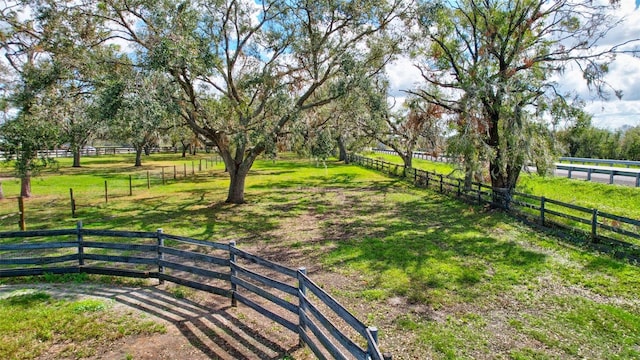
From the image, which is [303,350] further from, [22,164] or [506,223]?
[22,164]

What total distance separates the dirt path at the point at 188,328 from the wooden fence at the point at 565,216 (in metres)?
8.86

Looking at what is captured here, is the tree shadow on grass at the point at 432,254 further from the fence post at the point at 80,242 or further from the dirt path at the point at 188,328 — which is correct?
the fence post at the point at 80,242

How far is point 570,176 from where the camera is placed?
20.9 metres

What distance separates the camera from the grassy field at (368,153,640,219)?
14289 millimetres

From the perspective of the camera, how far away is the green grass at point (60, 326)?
502 cm


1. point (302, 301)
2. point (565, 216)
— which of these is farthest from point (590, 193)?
point (302, 301)

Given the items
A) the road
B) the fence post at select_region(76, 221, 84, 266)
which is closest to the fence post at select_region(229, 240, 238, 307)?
the fence post at select_region(76, 221, 84, 266)

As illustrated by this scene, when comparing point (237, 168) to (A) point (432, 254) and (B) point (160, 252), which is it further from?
(A) point (432, 254)

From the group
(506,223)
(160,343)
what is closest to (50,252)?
(160,343)

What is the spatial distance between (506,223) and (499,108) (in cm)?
447

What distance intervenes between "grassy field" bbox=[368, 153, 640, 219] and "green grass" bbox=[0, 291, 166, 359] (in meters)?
12.3

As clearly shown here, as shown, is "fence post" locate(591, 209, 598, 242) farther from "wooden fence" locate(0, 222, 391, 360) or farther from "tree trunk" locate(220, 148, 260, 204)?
"tree trunk" locate(220, 148, 260, 204)

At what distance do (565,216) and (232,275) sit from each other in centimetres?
975

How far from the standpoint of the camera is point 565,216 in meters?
10.7
